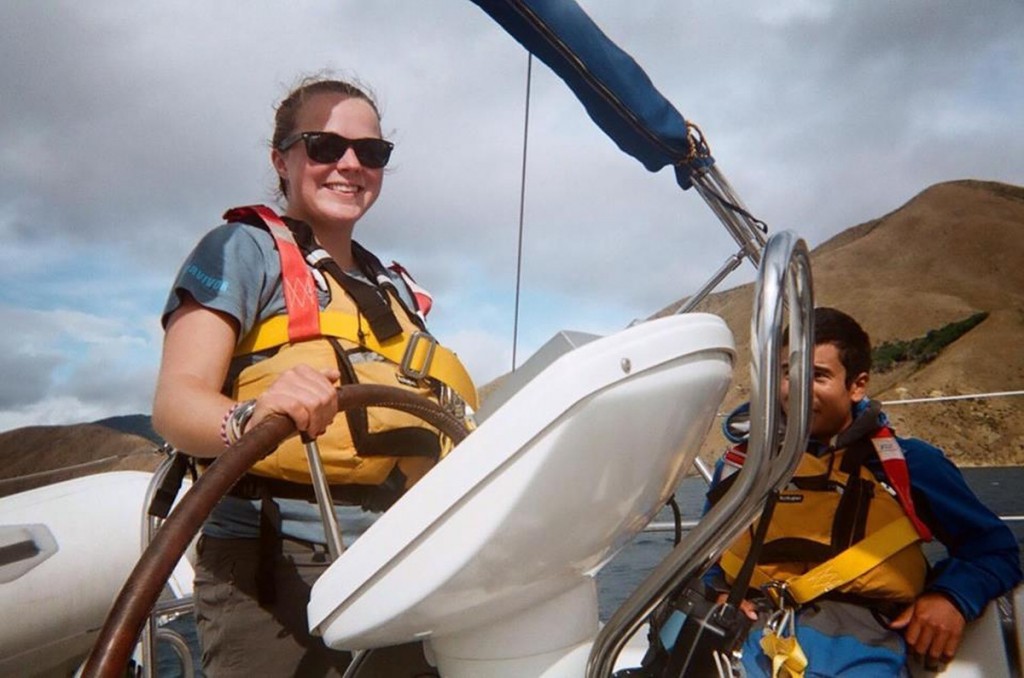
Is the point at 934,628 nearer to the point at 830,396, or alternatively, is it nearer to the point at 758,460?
the point at 830,396

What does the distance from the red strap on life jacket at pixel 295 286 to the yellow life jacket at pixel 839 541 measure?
1.05 metres

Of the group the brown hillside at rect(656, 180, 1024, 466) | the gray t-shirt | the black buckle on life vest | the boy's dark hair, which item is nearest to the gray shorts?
the gray t-shirt

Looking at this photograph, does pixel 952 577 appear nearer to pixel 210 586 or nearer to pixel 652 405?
pixel 652 405

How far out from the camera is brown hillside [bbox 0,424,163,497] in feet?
7.98

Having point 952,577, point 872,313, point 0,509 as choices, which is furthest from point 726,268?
point 872,313

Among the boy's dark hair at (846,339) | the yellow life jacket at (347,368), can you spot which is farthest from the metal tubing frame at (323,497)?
the boy's dark hair at (846,339)

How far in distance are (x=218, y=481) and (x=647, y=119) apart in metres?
1.27

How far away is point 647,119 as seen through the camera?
5.20 feet

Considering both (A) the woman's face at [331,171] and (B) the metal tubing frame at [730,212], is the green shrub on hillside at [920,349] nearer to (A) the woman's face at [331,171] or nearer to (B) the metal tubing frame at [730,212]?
(B) the metal tubing frame at [730,212]

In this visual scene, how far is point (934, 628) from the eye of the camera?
53.0 inches

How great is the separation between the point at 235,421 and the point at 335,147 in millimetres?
628

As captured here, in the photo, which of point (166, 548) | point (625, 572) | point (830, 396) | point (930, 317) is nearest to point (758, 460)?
point (166, 548)

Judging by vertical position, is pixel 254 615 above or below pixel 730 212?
below

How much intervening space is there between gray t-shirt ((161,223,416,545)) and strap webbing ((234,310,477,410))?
0.02 metres
